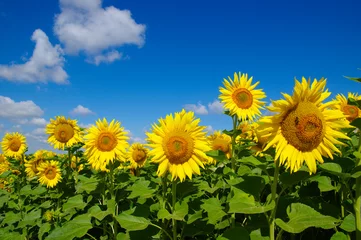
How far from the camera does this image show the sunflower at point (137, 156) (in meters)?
7.86

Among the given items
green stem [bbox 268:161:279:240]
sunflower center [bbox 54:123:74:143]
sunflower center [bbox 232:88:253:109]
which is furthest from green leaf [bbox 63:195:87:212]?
sunflower center [bbox 232:88:253:109]

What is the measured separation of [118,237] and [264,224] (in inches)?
89.1

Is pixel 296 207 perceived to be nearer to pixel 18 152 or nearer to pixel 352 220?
pixel 352 220

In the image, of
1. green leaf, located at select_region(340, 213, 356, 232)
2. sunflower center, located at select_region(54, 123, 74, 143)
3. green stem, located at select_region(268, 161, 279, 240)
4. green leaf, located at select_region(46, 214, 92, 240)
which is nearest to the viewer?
green stem, located at select_region(268, 161, 279, 240)

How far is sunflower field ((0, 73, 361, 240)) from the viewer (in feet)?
10.1

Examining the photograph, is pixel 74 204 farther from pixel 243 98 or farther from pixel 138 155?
pixel 243 98

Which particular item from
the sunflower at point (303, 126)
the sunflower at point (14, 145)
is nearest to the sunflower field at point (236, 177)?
the sunflower at point (303, 126)

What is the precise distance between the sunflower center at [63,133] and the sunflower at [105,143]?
7.70 ft

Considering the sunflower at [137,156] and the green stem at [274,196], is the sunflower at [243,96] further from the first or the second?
the green stem at [274,196]

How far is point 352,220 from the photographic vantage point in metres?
3.49

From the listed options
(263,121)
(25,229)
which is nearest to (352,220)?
(263,121)

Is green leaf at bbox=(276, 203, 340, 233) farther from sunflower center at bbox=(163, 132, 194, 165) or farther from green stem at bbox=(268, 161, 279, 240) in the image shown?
sunflower center at bbox=(163, 132, 194, 165)

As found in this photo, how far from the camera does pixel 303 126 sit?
304cm

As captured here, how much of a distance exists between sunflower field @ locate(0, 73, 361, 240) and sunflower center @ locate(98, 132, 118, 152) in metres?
0.02
